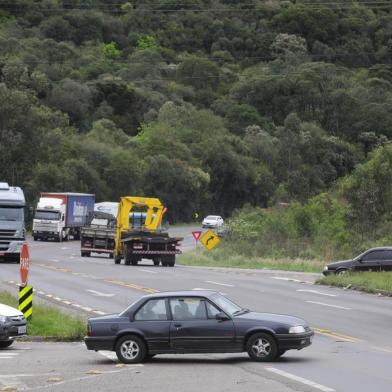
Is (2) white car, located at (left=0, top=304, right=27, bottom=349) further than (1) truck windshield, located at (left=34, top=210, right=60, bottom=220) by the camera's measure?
No

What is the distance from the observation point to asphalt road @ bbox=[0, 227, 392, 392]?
16.4 metres

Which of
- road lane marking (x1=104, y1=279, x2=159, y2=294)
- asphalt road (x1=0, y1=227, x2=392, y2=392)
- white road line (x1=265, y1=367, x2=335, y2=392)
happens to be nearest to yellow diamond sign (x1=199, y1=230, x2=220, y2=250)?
asphalt road (x1=0, y1=227, x2=392, y2=392)

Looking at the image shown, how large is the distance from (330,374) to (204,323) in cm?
258

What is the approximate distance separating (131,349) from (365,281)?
66.4 ft

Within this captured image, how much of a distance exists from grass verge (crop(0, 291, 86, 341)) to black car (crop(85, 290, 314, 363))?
5.12m

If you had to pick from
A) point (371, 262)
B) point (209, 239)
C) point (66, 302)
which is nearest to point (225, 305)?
point (66, 302)

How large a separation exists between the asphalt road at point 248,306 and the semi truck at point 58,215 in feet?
78.1

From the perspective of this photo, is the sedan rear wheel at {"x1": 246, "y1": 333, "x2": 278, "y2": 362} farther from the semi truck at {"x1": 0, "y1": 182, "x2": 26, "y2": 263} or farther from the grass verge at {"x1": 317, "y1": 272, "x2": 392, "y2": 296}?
the semi truck at {"x1": 0, "y1": 182, "x2": 26, "y2": 263}

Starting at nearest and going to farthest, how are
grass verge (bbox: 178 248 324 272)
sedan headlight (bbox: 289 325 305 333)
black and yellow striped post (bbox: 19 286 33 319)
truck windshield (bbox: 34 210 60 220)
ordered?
sedan headlight (bbox: 289 325 305 333)
black and yellow striped post (bbox: 19 286 33 319)
grass verge (bbox: 178 248 324 272)
truck windshield (bbox: 34 210 60 220)

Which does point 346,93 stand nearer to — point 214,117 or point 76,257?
point 214,117

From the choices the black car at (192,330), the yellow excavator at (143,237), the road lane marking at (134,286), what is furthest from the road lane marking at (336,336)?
the yellow excavator at (143,237)

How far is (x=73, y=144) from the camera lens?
98.3 meters

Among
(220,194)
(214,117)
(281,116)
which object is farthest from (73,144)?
(281,116)

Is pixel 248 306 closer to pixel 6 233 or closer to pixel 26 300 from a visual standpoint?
pixel 26 300
